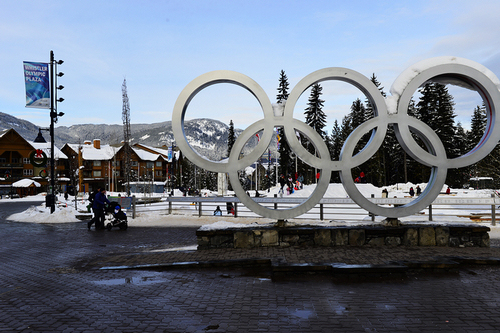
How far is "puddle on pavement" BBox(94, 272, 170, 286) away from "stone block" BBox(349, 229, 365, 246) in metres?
5.01

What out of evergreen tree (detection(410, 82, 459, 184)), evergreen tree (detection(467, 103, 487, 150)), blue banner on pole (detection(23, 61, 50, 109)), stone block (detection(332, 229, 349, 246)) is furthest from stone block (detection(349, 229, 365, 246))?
evergreen tree (detection(467, 103, 487, 150))

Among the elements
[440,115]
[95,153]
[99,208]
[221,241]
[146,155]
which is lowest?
[221,241]

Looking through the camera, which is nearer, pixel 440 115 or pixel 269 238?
pixel 269 238

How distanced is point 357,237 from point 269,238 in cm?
232

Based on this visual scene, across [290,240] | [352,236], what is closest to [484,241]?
[352,236]

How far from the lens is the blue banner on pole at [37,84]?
66.7ft

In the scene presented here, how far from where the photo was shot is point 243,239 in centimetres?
991

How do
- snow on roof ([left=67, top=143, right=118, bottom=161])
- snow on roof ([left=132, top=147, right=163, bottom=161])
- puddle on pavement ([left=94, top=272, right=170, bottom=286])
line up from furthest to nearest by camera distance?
1. snow on roof ([left=132, top=147, right=163, bottom=161])
2. snow on roof ([left=67, top=143, right=118, bottom=161])
3. puddle on pavement ([left=94, top=272, right=170, bottom=286])

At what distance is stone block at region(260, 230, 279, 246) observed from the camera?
9.94 meters

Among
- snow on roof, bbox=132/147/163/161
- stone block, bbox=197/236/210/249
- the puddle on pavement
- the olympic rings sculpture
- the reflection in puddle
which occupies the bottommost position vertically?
the puddle on pavement

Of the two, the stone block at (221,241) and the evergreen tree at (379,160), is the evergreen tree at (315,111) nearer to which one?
the evergreen tree at (379,160)

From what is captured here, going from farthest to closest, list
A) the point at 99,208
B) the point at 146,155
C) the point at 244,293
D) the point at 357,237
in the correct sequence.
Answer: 1. the point at 146,155
2. the point at 99,208
3. the point at 357,237
4. the point at 244,293

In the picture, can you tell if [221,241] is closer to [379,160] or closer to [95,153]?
[379,160]

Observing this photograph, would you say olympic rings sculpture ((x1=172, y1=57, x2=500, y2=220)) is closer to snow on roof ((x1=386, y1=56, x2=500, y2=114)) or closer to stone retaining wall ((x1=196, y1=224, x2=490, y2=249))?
snow on roof ((x1=386, y1=56, x2=500, y2=114))
